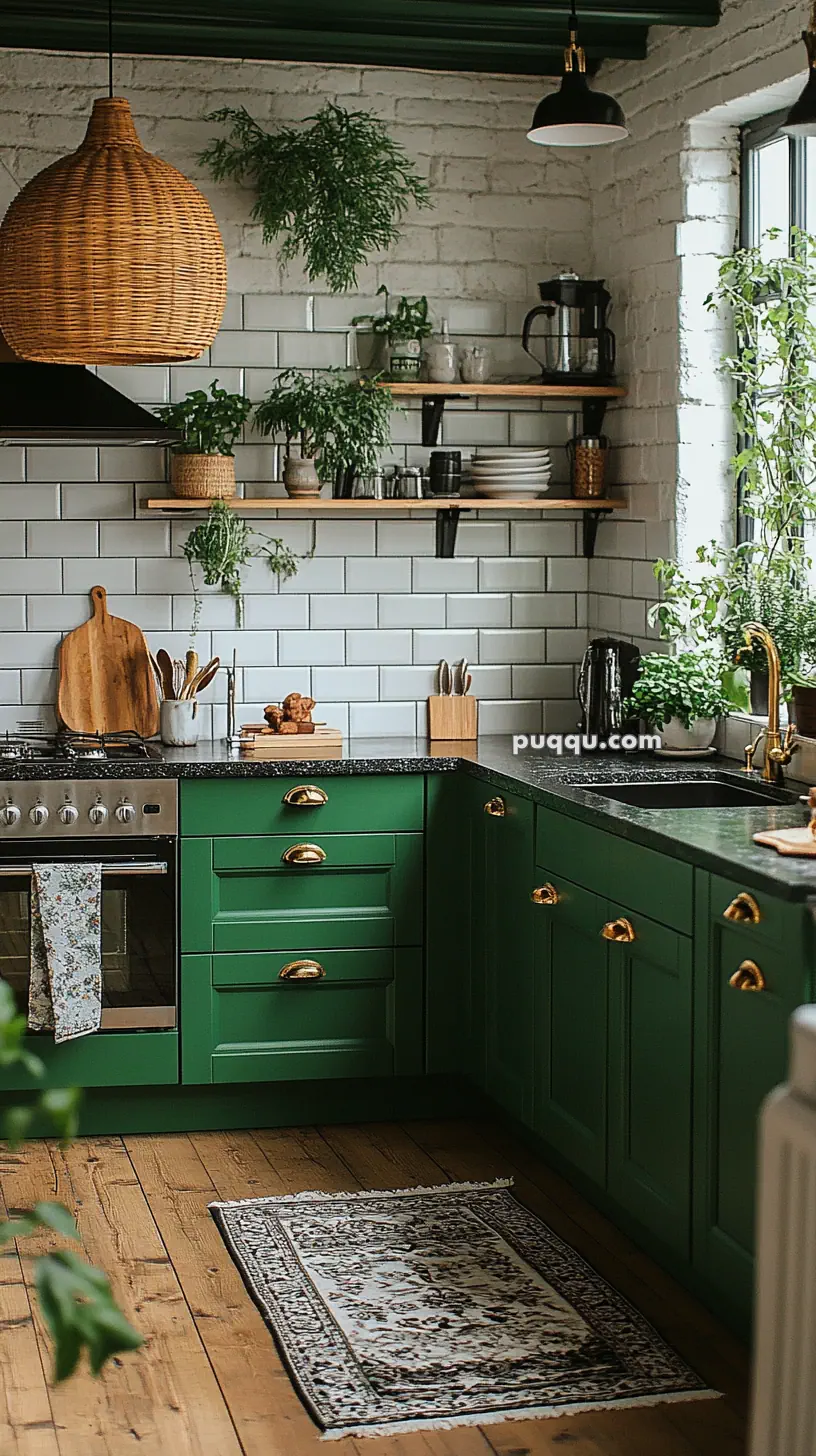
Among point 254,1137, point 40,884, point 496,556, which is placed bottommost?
point 254,1137

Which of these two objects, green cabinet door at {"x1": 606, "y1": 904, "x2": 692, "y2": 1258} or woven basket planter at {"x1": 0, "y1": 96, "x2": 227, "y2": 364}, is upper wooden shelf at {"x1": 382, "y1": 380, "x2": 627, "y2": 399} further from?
green cabinet door at {"x1": 606, "y1": 904, "x2": 692, "y2": 1258}

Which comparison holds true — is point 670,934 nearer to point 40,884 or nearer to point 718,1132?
point 718,1132

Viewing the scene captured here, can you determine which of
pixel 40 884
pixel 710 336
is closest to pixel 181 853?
pixel 40 884

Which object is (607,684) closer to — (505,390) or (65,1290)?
(505,390)

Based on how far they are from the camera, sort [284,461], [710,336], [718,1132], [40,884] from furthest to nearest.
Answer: [284,461], [710,336], [40,884], [718,1132]

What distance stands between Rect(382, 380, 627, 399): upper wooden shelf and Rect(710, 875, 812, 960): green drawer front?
2.29 meters

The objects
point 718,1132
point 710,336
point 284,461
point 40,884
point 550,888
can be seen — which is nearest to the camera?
point 718,1132

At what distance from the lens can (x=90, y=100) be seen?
4.95 m

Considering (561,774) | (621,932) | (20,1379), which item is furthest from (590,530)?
(20,1379)

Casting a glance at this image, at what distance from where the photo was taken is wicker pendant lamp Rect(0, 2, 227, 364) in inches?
133

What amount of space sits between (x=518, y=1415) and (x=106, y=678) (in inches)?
107

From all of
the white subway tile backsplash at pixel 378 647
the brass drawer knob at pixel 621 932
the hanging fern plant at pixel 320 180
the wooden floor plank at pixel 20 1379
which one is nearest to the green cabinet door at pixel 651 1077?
the brass drawer knob at pixel 621 932

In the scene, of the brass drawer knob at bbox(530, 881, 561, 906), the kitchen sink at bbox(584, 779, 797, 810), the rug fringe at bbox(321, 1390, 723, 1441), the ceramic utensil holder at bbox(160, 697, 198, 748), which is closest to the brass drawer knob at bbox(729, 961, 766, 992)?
the rug fringe at bbox(321, 1390, 723, 1441)

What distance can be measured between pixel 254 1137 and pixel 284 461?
1984mm
